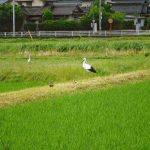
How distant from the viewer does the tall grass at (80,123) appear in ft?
20.0

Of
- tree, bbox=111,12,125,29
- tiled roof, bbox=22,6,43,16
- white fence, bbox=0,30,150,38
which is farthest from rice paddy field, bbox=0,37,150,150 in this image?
tiled roof, bbox=22,6,43,16

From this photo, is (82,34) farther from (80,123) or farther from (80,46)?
(80,123)

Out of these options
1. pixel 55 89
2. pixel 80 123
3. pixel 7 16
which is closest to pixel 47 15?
pixel 7 16

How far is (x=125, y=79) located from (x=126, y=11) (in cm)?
A: 3626

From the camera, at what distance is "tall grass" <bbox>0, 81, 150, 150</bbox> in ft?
20.0

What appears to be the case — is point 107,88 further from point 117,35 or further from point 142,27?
point 142,27

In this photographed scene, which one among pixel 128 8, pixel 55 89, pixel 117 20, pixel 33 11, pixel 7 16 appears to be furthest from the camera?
pixel 128 8

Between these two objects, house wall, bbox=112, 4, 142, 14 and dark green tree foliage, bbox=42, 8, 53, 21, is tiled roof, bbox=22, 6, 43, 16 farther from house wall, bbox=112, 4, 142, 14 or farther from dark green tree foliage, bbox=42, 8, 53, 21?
house wall, bbox=112, 4, 142, 14

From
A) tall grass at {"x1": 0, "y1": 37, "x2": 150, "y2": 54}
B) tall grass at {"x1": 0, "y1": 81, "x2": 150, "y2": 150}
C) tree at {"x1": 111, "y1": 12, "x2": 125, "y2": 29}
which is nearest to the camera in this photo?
tall grass at {"x1": 0, "y1": 81, "x2": 150, "y2": 150}

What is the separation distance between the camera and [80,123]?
24.0 feet

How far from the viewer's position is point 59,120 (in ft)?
24.9

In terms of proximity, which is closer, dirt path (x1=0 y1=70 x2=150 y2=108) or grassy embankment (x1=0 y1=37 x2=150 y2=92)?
dirt path (x1=0 y1=70 x2=150 y2=108)

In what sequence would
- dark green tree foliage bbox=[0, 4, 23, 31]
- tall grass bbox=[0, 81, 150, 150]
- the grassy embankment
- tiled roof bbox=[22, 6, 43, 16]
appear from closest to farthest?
tall grass bbox=[0, 81, 150, 150]
the grassy embankment
dark green tree foliage bbox=[0, 4, 23, 31]
tiled roof bbox=[22, 6, 43, 16]

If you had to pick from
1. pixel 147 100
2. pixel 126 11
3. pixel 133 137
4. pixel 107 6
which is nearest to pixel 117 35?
pixel 107 6
